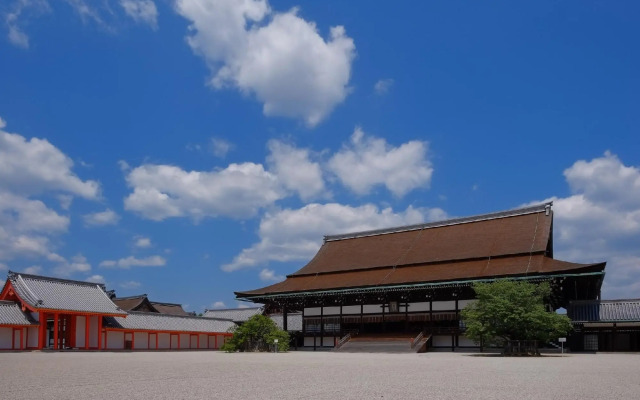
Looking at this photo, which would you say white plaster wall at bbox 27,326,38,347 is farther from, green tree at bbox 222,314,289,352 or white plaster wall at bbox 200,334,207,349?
white plaster wall at bbox 200,334,207,349

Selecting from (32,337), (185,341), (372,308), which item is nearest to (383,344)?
(372,308)

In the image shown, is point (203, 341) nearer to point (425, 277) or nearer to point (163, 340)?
point (163, 340)

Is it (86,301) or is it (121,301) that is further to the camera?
(121,301)

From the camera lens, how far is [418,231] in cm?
3962

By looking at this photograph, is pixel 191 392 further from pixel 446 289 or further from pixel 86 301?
pixel 86 301

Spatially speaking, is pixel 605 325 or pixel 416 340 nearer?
pixel 605 325

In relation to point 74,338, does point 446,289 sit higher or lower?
higher

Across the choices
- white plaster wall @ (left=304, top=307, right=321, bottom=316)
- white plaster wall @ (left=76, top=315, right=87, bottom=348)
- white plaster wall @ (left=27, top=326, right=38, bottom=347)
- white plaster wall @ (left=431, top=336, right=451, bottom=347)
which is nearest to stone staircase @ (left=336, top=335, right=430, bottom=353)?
white plaster wall @ (left=431, top=336, right=451, bottom=347)

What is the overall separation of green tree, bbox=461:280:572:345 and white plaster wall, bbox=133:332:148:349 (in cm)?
2665

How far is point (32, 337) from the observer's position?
34.5m

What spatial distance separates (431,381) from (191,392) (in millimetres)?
4885

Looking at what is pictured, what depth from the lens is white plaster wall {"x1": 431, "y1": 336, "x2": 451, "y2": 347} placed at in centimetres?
3028

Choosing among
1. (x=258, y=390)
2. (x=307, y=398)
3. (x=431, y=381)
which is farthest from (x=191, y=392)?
(x=431, y=381)

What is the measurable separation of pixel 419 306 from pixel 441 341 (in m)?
2.27
